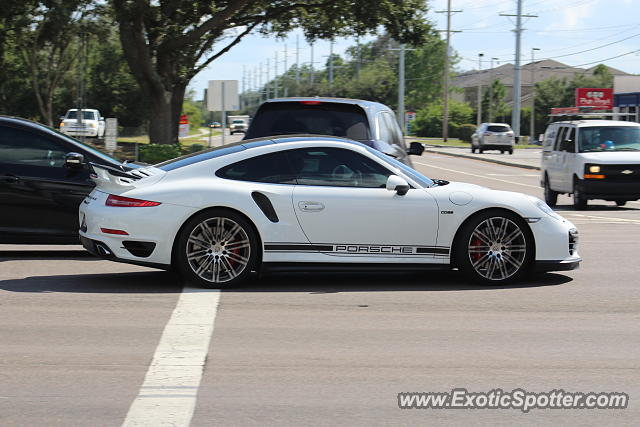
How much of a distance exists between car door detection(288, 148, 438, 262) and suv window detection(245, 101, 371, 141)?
3.39m

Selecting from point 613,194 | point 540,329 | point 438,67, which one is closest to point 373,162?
point 540,329

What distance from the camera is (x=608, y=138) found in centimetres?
2097

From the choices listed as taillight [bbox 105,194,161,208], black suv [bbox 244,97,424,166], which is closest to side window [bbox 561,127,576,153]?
black suv [bbox 244,97,424,166]

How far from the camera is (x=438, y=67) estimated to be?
159 metres

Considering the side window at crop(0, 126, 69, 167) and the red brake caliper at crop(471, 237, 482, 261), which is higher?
the side window at crop(0, 126, 69, 167)

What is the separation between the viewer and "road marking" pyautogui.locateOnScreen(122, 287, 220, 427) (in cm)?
517

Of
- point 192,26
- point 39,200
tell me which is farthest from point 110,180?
point 192,26

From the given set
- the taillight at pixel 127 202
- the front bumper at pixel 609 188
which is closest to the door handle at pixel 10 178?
the taillight at pixel 127 202

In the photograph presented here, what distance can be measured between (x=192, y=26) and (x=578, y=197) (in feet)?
81.2

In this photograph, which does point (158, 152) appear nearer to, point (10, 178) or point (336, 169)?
point (10, 178)

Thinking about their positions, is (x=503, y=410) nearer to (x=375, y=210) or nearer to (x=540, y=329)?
(x=540, y=329)

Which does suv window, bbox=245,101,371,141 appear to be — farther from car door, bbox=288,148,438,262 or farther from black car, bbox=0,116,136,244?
car door, bbox=288,148,438,262

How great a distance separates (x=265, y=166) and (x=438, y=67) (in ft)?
499

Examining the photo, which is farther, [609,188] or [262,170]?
[609,188]
